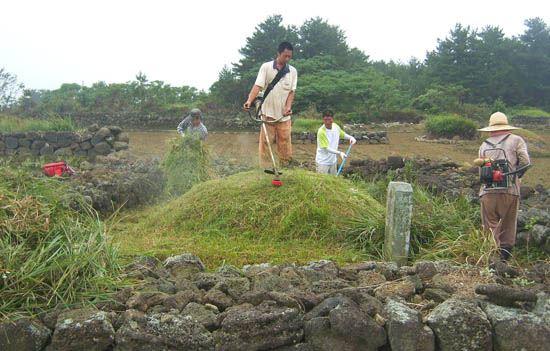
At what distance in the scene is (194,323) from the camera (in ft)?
9.84

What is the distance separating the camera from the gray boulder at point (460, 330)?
9.65 feet

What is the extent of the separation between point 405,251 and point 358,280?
1194 millimetres

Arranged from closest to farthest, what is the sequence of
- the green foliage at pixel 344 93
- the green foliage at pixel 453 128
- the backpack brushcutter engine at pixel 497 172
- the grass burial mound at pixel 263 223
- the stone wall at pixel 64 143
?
the grass burial mound at pixel 263 223 → the backpack brushcutter engine at pixel 497 172 → the stone wall at pixel 64 143 → the green foliage at pixel 453 128 → the green foliage at pixel 344 93

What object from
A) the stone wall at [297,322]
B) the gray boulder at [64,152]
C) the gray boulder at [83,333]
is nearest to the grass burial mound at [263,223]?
the stone wall at [297,322]

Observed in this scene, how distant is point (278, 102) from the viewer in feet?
24.4

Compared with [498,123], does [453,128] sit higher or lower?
lower

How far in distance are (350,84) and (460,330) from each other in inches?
1160

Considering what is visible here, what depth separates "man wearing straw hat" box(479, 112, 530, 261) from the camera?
5461 millimetres

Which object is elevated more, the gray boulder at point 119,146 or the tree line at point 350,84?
the tree line at point 350,84

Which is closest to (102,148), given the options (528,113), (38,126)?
(38,126)

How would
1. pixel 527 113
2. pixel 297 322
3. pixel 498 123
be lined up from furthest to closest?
pixel 527 113 < pixel 498 123 < pixel 297 322

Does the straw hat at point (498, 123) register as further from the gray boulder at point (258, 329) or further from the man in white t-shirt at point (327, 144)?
the gray boulder at point (258, 329)

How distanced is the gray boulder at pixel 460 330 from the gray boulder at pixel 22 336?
210 centimetres

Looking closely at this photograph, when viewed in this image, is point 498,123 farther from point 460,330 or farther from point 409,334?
point 409,334
